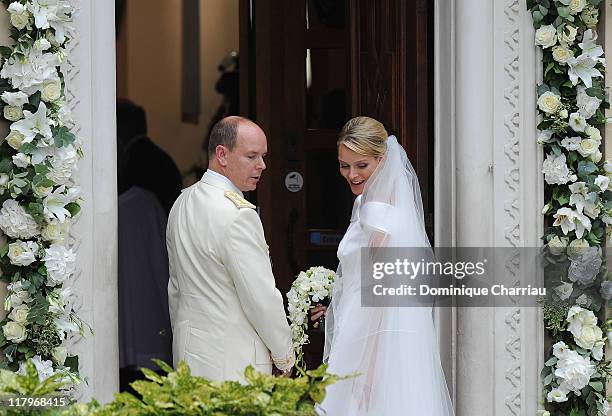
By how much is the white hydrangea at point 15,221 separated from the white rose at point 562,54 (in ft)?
8.29

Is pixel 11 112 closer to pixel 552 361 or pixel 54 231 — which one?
pixel 54 231

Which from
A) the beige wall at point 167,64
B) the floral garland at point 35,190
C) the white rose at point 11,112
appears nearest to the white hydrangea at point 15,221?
the floral garland at point 35,190

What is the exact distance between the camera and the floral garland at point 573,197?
228 inches

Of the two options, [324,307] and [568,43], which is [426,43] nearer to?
[568,43]

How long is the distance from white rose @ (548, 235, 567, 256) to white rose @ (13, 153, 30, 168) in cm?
245

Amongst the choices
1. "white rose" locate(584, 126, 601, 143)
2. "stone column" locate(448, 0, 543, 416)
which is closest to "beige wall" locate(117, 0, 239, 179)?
"stone column" locate(448, 0, 543, 416)

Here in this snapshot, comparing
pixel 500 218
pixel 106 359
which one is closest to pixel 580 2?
pixel 500 218

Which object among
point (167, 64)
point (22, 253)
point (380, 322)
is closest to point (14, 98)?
point (22, 253)

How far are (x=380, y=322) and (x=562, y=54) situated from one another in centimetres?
154

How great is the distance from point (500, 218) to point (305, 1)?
92.5 inches

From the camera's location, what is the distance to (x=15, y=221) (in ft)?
17.1

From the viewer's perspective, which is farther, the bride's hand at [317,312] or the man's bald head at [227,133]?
the bride's hand at [317,312]

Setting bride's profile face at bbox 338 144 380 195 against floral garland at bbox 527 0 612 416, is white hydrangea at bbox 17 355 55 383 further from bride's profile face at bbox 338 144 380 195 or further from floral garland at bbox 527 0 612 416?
floral garland at bbox 527 0 612 416

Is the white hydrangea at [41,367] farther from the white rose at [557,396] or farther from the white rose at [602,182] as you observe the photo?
the white rose at [602,182]
